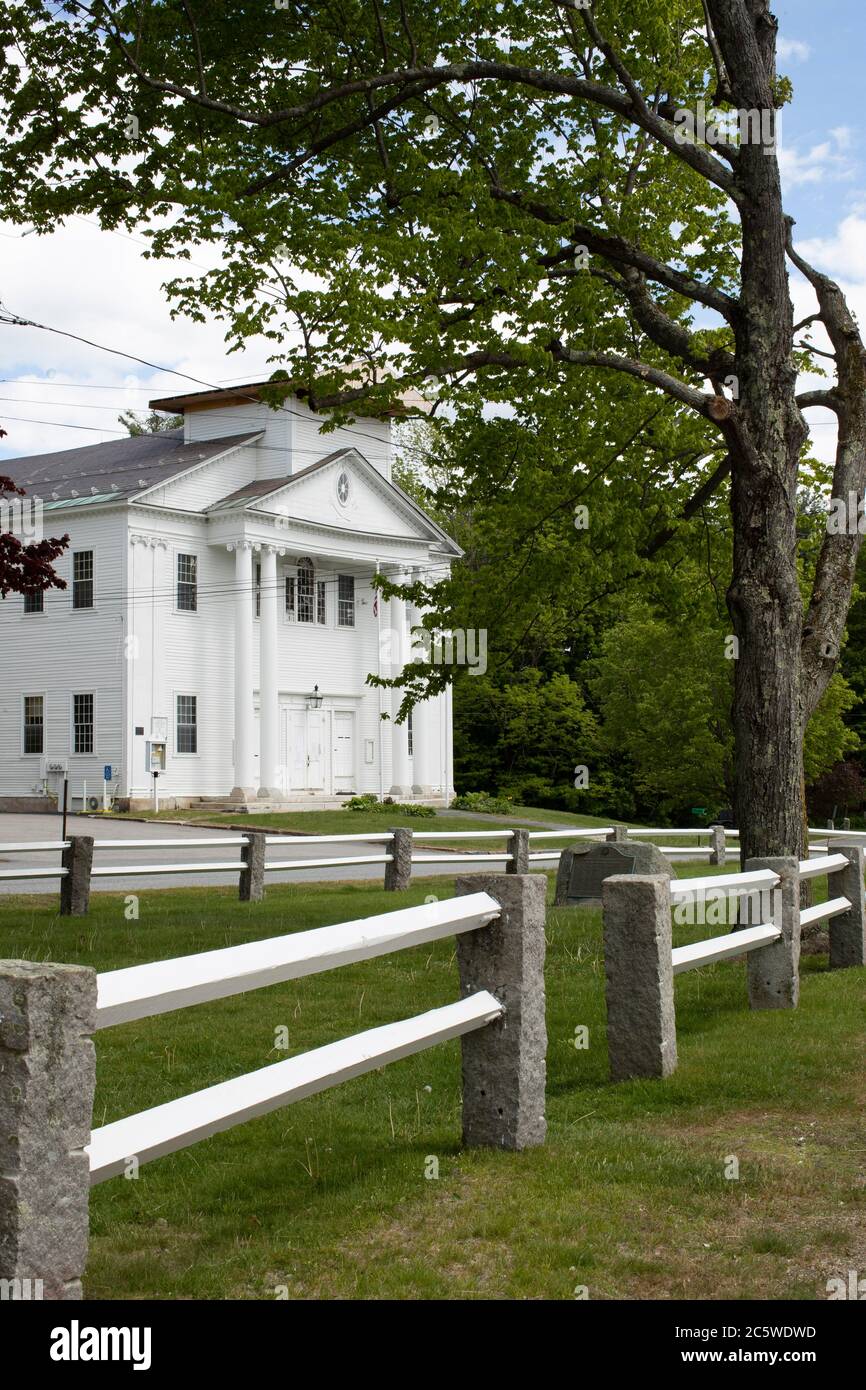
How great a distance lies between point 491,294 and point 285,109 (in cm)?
264

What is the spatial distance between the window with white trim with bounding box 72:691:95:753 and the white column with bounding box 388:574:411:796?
9.32m

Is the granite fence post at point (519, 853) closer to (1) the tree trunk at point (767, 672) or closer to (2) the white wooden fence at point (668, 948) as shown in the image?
(1) the tree trunk at point (767, 672)

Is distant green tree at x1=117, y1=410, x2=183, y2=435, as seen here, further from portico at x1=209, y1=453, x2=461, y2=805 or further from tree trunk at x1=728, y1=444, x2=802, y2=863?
tree trunk at x1=728, y1=444, x2=802, y2=863

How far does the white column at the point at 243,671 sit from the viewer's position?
126 feet

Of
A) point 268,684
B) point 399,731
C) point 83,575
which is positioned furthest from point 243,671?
point 399,731

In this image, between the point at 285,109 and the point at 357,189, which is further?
the point at 357,189

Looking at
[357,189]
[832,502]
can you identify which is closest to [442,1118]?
[832,502]

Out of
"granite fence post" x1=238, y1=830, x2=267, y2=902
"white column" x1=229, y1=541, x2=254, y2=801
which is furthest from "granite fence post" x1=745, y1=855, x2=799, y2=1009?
"white column" x1=229, y1=541, x2=254, y2=801

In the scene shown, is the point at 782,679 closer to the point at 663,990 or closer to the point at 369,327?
the point at 369,327

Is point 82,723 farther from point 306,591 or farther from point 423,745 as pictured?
point 423,745

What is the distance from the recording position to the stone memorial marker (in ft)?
51.4

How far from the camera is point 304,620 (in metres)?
42.7

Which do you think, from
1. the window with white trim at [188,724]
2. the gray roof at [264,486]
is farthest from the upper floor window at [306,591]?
the window with white trim at [188,724]

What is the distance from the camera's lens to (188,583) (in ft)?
129
